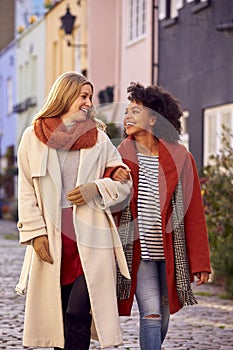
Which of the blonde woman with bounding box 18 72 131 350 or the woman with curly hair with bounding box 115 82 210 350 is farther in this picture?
the woman with curly hair with bounding box 115 82 210 350

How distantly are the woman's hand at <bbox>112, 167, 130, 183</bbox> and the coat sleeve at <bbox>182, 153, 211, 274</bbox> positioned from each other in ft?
1.58

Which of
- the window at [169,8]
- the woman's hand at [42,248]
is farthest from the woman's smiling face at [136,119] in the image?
the window at [169,8]

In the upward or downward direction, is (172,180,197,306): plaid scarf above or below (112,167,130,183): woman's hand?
below

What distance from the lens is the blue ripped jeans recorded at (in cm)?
647

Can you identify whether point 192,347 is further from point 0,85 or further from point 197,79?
point 0,85

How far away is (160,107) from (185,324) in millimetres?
3788

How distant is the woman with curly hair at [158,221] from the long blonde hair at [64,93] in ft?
1.75

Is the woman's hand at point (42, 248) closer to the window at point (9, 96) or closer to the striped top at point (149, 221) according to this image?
the striped top at point (149, 221)

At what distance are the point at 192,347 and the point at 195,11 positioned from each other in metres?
10.5

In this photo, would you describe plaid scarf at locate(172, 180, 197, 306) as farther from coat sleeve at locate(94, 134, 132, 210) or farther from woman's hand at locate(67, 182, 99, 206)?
woman's hand at locate(67, 182, 99, 206)

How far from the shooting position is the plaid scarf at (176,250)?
653 cm

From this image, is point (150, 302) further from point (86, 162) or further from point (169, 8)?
point (169, 8)

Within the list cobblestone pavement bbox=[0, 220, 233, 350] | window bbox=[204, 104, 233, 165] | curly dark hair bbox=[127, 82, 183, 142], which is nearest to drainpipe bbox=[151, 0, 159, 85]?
window bbox=[204, 104, 233, 165]

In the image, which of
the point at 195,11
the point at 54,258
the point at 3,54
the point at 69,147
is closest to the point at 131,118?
the point at 69,147
